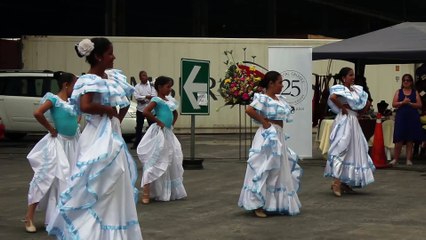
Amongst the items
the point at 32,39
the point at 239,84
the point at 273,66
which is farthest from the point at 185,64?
the point at 32,39

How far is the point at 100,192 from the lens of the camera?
6840 millimetres

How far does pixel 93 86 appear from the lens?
22.6ft

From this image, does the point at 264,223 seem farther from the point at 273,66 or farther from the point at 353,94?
the point at 273,66

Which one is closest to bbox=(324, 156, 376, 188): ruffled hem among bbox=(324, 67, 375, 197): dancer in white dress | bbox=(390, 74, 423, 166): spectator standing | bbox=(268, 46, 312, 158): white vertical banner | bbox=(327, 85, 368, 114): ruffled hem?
bbox=(324, 67, 375, 197): dancer in white dress

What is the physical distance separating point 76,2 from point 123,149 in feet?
93.2

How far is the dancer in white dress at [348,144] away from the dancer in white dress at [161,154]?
2.12 meters

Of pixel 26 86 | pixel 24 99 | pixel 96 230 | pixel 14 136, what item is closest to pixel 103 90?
pixel 96 230

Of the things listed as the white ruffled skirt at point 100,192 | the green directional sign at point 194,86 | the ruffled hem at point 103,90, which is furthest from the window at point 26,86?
the white ruffled skirt at point 100,192

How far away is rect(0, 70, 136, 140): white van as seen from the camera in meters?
22.2

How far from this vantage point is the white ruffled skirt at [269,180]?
395 inches

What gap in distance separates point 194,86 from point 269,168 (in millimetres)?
6015

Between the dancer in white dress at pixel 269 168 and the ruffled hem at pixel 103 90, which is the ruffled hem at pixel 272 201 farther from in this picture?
the ruffled hem at pixel 103 90

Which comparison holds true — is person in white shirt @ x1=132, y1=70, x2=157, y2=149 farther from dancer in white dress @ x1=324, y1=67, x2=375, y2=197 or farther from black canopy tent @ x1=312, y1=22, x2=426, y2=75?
dancer in white dress @ x1=324, y1=67, x2=375, y2=197

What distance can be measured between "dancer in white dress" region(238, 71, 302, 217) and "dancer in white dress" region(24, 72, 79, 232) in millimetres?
2139
